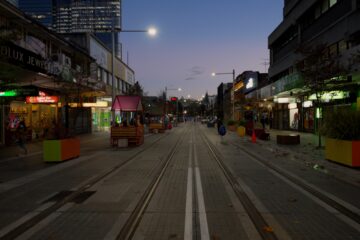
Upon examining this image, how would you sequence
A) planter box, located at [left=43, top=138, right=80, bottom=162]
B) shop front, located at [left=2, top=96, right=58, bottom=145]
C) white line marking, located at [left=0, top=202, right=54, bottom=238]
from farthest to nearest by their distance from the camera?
shop front, located at [left=2, top=96, right=58, bottom=145] → planter box, located at [left=43, top=138, right=80, bottom=162] → white line marking, located at [left=0, top=202, right=54, bottom=238]

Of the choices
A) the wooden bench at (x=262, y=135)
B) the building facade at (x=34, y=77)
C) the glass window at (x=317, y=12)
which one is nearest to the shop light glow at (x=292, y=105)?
the glass window at (x=317, y=12)

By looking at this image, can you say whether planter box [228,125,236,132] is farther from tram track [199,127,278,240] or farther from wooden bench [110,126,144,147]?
tram track [199,127,278,240]

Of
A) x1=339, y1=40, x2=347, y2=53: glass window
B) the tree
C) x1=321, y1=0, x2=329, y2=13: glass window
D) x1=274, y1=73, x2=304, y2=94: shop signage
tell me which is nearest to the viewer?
the tree

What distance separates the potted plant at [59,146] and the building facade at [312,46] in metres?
11.5

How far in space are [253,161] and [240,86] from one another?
78.0 meters

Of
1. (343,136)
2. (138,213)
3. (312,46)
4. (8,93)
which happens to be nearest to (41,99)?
(8,93)

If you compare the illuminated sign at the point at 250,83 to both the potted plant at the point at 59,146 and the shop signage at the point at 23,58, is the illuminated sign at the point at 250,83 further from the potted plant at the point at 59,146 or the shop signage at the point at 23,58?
the potted plant at the point at 59,146

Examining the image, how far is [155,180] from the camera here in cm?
1169

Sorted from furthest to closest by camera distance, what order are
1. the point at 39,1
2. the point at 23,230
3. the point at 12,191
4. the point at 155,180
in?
the point at 39,1
the point at 155,180
the point at 12,191
the point at 23,230

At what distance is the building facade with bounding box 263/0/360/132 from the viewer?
22609 millimetres

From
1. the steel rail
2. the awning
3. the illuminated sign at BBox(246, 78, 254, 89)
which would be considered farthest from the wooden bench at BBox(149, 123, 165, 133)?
the illuminated sign at BBox(246, 78, 254, 89)

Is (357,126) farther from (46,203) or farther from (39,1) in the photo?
(39,1)

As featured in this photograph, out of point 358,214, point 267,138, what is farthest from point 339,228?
point 267,138

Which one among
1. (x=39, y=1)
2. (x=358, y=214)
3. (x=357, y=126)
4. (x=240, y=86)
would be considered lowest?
(x=358, y=214)
